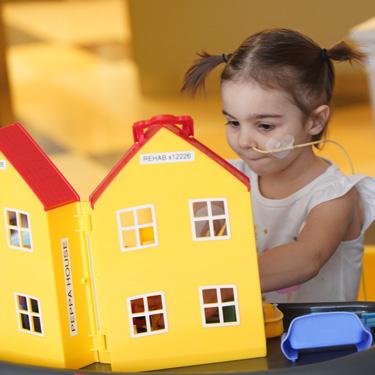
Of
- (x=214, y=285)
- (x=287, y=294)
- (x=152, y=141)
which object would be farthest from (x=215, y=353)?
(x=287, y=294)

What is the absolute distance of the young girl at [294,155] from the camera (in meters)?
0.98

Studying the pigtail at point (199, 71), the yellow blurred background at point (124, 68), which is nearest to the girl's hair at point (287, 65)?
the pigtail at point (199, 71)

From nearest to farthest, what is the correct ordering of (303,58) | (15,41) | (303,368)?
(303,368) < (303,58) < (15,41)

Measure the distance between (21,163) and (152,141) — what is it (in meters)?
0.11

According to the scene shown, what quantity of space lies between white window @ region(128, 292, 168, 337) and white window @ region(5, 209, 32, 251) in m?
0.09

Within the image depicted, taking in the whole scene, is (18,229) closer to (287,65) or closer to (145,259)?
(145,259)

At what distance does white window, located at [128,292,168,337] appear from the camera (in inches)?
27.7

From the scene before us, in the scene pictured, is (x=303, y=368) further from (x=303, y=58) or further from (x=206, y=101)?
(x=206, y=101)

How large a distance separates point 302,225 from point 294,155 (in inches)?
3.1

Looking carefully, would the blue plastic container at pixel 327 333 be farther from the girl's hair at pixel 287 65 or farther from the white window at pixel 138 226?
the girl's hair at pixel 287 65

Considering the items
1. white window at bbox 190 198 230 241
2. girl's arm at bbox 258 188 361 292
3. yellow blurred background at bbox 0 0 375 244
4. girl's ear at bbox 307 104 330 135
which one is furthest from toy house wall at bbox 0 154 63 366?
yellow blurred background at bbox 0 0 375 244

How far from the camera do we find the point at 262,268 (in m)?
0.86

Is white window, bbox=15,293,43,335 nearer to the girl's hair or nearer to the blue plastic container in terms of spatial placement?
the blue plastic container

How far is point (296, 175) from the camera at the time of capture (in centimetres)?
110
